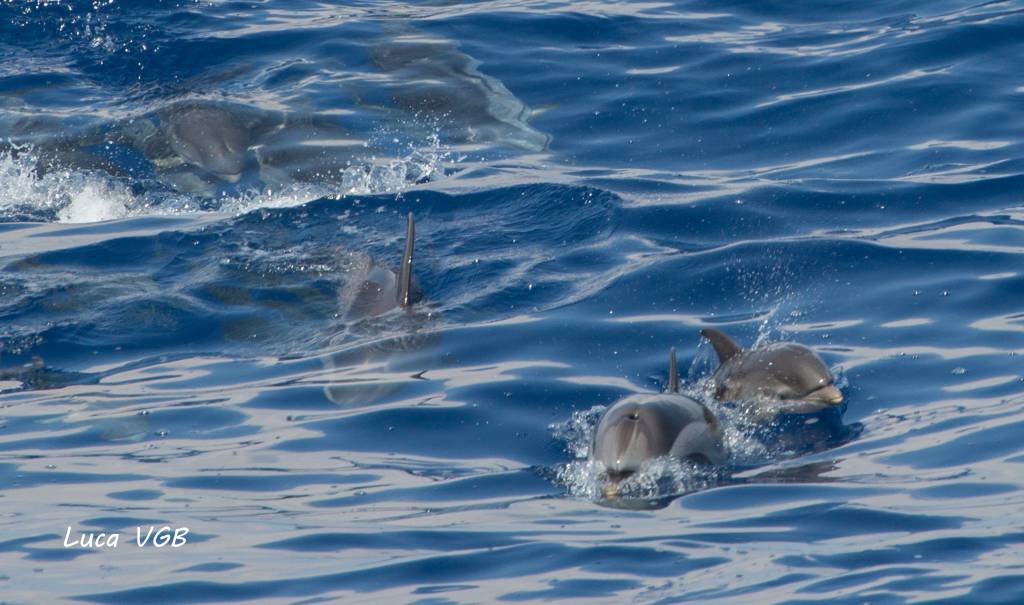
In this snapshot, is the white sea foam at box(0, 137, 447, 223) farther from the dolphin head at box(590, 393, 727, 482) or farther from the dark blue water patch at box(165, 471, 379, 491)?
the dolphin head at box(590, 393, 727, 482)

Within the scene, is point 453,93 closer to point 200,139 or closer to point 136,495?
point 200,139

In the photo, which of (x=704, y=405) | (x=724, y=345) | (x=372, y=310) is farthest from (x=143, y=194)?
(x=704, y=405)

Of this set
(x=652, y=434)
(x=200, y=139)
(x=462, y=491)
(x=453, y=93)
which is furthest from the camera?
(x=453, y=93)

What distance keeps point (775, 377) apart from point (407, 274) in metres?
2.82

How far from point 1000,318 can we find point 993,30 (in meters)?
7.40

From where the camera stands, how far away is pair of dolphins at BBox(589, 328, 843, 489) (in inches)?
297

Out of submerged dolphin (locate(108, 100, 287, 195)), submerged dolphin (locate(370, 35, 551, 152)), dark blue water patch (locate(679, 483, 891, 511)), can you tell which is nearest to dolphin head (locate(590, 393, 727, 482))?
dark blue water patch (locate(679, 483, 891, 511))

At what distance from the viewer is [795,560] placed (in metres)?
6.41

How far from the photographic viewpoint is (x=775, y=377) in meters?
8.74

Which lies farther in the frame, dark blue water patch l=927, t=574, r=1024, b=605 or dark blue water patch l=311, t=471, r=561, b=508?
dark blue water patch l=311, t=471, r=561, b=508

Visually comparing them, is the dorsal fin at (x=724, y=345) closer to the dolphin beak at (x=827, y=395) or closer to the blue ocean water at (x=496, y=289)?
the blue ocean water at (x=496, y=289)

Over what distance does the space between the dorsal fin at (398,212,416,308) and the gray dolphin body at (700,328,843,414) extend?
2313mm

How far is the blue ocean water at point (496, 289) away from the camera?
6.83 metres

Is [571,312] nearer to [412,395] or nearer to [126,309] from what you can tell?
[412,395]
